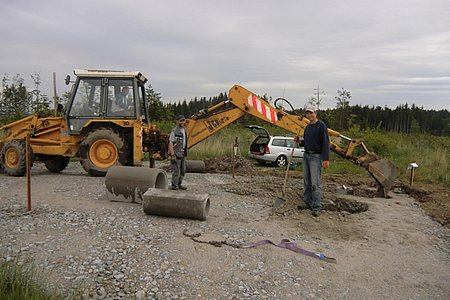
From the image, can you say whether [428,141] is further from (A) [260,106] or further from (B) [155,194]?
(B) [155,194]

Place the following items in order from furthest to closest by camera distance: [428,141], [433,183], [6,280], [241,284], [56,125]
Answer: [428,141] < [433,183] < [56,125] < [241,284] < [6,280]

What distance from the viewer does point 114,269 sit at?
14.2 ft

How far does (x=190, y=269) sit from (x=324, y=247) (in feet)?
7.12

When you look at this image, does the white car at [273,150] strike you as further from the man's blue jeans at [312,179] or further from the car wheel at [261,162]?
the man's blue jeans at [312,179]

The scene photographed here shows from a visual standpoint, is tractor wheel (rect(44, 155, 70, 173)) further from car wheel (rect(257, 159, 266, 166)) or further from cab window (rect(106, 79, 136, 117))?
car wheel (rect(257, 159, 266, 166))

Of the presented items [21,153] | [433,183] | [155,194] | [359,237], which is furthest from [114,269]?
[433,183]

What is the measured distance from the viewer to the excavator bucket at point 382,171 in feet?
29.7

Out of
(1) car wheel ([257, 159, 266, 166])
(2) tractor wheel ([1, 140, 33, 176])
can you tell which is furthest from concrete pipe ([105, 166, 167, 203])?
(1) car wheel ([257, 159, 266, 166])

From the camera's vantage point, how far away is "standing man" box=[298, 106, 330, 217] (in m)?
7.22

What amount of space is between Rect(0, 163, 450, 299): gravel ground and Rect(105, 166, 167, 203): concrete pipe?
179 millimetres

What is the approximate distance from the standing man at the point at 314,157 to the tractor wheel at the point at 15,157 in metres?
7.21

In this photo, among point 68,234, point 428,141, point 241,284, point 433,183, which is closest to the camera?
point 241,284

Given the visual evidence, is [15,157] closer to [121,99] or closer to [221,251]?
[121,99]

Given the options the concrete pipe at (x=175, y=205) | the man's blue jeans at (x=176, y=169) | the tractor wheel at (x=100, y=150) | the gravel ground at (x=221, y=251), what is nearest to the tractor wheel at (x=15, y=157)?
the tractor wheel at (x=100, y=150)
